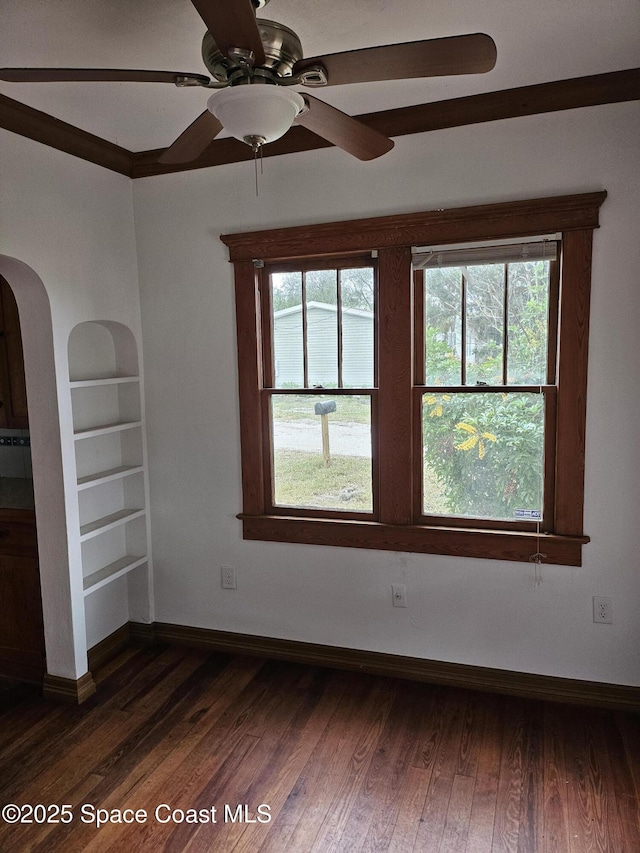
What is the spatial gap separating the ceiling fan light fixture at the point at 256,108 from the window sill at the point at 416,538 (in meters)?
2.03

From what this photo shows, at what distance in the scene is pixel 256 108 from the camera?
62.5 inches

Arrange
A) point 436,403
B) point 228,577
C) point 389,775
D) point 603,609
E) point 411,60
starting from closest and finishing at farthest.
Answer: point 411,60 < point 389,775 < point 603,609 < point 436,403 < point 228,577

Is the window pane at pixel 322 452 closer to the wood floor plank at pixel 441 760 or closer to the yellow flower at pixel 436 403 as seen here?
the yellow flower at pixel 436 403

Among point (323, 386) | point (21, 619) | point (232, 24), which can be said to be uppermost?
point (232, 24)

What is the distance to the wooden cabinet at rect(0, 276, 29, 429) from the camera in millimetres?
3244

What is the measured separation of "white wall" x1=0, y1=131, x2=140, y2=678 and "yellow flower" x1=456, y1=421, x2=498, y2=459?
1.92 metres

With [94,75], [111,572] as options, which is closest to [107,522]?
[111,572]

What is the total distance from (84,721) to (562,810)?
211 centimetres

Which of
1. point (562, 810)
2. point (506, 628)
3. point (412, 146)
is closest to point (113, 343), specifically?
point (412, 146)

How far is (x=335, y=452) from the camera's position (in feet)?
10.8

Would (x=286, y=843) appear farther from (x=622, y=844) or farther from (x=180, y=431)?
(x=180, y=431)

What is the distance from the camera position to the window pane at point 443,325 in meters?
2.98

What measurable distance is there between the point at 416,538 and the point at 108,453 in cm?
181

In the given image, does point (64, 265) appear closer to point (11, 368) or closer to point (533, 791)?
point (11, 368)
